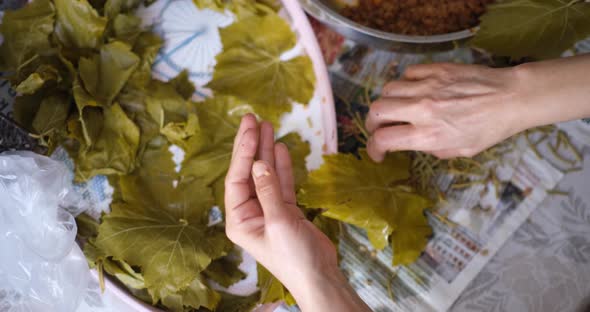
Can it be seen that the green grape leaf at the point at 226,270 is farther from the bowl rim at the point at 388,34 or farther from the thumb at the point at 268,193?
the bowl rim at the point at 388,34

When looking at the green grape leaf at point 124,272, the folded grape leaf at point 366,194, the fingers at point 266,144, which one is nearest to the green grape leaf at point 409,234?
the folded grape leaf at point 366,194

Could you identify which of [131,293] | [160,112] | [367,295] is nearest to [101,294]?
[131,293]

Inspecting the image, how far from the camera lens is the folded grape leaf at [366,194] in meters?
0.58

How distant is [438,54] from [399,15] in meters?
0.08

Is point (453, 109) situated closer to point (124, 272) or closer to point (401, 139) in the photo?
point (401, 139)

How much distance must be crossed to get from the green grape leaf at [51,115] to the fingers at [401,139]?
0.38 meters

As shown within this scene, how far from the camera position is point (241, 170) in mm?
456

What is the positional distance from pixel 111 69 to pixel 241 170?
273 mm

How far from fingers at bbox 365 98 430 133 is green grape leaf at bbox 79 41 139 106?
1.02 ft

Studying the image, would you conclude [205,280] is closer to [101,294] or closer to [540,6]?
[101,294]

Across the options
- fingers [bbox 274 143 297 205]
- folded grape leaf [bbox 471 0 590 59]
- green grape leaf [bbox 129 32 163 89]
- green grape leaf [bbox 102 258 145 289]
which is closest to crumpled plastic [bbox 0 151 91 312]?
green grape leaf [bbox 102 258 145 289]

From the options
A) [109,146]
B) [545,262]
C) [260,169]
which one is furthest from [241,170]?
[545,262]

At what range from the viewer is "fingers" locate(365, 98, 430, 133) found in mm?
535

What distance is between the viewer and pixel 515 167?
0.69 metres
